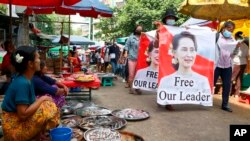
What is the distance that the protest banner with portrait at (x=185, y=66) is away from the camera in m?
6.50

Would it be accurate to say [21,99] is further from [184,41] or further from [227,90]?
[227,90]

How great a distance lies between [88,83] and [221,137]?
3.23m

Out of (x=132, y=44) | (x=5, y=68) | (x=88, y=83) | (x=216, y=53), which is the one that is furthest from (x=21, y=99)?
(x=132, y=44)

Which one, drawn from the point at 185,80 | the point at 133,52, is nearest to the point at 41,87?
the point at 185,80

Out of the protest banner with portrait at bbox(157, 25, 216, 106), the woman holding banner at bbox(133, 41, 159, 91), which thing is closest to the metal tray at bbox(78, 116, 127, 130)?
the protest banner with portrait at bbox(157, 25, 216, 106)

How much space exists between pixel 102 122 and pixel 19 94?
86.7 inches

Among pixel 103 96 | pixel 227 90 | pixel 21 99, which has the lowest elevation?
pixel 103 96

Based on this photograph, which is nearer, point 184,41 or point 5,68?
point 184,41

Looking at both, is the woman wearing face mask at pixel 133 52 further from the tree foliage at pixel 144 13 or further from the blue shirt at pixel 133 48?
the tree foliage at pixel 144 13

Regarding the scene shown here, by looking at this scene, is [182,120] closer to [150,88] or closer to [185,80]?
[185,80]

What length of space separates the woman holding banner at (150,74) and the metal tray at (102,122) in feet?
8.52

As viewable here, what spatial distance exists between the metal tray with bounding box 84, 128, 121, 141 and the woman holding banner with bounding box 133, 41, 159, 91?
355cm

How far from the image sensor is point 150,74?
26.6 feet

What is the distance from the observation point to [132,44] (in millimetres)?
9109
